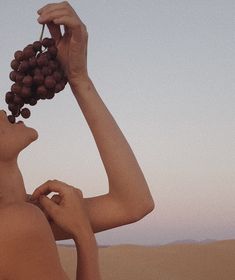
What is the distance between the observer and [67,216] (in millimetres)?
2381

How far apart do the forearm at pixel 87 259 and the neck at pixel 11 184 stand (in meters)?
0.29

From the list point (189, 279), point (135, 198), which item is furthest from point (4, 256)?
point (189, 279)

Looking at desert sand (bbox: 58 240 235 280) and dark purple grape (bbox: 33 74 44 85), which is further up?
dark purple grape (bbox: 33 74 44 85)

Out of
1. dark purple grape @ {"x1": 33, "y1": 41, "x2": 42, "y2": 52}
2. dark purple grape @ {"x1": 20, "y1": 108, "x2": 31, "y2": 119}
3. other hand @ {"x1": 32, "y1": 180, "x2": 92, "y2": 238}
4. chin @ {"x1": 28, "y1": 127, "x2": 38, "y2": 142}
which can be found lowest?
other hand @ {"x1": 32, "y1": 180, "x2": 92, "y2": 238}

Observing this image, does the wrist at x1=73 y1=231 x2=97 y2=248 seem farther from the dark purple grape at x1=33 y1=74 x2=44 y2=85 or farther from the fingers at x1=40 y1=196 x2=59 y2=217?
the dark purple grape at x1=33 y1=74 x2=44 y2=85

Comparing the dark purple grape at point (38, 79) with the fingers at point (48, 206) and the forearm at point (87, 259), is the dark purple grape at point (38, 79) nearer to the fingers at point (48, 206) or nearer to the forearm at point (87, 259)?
the fingers at point (48, 206)

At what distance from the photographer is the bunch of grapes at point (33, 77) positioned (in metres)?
2.28

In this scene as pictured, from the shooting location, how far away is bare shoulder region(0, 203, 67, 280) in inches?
76.2

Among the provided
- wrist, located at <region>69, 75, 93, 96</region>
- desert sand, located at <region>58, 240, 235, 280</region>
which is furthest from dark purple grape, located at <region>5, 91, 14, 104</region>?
desert sand, located at <region>58, 240, 235, 280</region>

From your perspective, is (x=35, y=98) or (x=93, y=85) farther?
(x=93, y=85)

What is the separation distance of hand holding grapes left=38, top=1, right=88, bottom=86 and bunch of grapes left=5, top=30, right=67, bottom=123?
0.34ft

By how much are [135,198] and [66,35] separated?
0.70 m

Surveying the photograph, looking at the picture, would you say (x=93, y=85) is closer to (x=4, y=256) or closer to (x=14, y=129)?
(x=14, y=129)

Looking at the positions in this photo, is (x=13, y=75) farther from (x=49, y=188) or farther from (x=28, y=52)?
(x=49, y=188)
